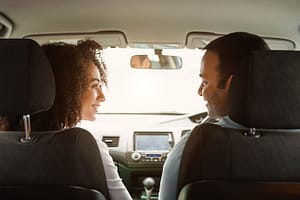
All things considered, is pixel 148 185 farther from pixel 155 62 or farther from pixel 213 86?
pixel 213 86

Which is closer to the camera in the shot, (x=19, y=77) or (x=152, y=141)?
(x=19, y=77)

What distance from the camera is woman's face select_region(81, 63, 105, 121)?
3061 millimetres

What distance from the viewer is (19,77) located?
8.06ft

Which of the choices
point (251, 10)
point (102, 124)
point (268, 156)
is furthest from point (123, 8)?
point (102, 124)

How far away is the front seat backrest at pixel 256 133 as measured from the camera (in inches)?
97.5

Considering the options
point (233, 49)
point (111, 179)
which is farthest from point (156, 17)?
point (111, 179)

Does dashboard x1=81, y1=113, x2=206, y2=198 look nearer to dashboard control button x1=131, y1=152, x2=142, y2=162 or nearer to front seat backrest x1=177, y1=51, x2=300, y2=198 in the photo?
dashboard control button x1=131, y1=152, x2=142, y2=162

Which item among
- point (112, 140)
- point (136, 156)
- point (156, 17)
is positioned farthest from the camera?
point (112, 140)

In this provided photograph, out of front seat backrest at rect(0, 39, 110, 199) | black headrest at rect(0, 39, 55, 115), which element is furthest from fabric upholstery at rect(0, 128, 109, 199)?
black headrest at rect(0, 39, 55, 115)

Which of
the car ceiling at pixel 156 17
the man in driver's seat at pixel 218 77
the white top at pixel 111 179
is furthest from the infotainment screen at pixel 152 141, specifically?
the white top at pixel 111 179

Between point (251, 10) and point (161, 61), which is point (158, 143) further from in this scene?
point (251, 10)

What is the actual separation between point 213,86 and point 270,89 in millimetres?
580

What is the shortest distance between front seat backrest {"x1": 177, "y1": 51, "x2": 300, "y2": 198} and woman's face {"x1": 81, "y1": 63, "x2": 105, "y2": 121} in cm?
65

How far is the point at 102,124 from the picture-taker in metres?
4.96
